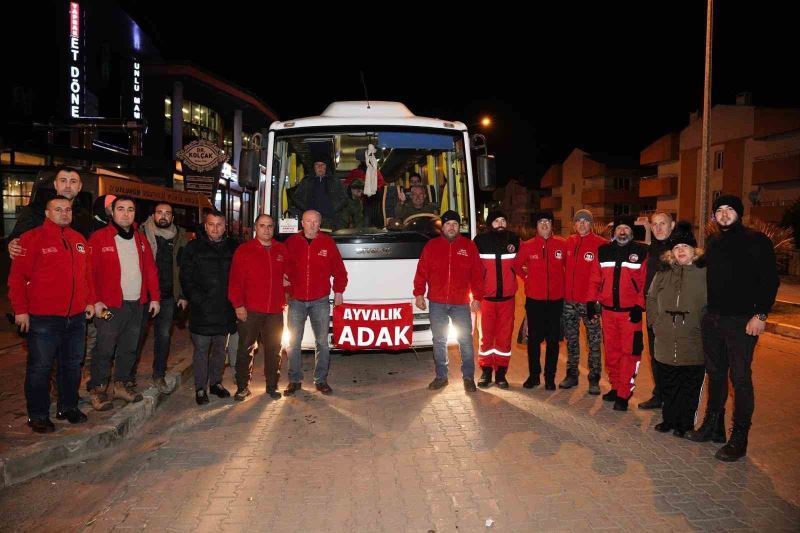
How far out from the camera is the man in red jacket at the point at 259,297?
20.6 ft

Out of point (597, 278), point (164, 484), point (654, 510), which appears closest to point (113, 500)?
point (164, 484)

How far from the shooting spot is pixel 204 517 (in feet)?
12.4

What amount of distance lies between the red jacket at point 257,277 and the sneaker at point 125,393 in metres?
1.27

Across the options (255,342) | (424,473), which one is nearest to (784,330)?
(424,473)

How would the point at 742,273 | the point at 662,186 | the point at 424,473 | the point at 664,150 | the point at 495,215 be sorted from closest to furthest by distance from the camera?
1. the point at 424,473
2. the point at 742,273
3. the point at 495,215
4. the point at 662,186
5. the point at 664,150

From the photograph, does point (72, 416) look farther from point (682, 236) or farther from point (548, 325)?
point (682, 236)

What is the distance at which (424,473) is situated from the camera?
14.7 ft

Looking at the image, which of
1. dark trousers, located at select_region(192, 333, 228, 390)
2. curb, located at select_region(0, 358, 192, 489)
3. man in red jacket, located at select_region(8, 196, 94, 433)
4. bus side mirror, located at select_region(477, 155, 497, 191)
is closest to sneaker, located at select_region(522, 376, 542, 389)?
bus side mirror, located at select_region(477, 155, 497, 191)

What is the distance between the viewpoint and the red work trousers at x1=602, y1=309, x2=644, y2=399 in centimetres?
603

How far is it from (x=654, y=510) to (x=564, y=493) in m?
0.57

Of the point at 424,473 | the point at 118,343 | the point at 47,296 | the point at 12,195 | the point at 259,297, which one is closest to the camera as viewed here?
the point at 424,473

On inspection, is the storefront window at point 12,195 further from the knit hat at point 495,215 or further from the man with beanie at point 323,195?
the knit hat at point 495,215

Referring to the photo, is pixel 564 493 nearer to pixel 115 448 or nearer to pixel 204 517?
pixel 204 517

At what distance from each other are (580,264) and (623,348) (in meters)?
1.07
